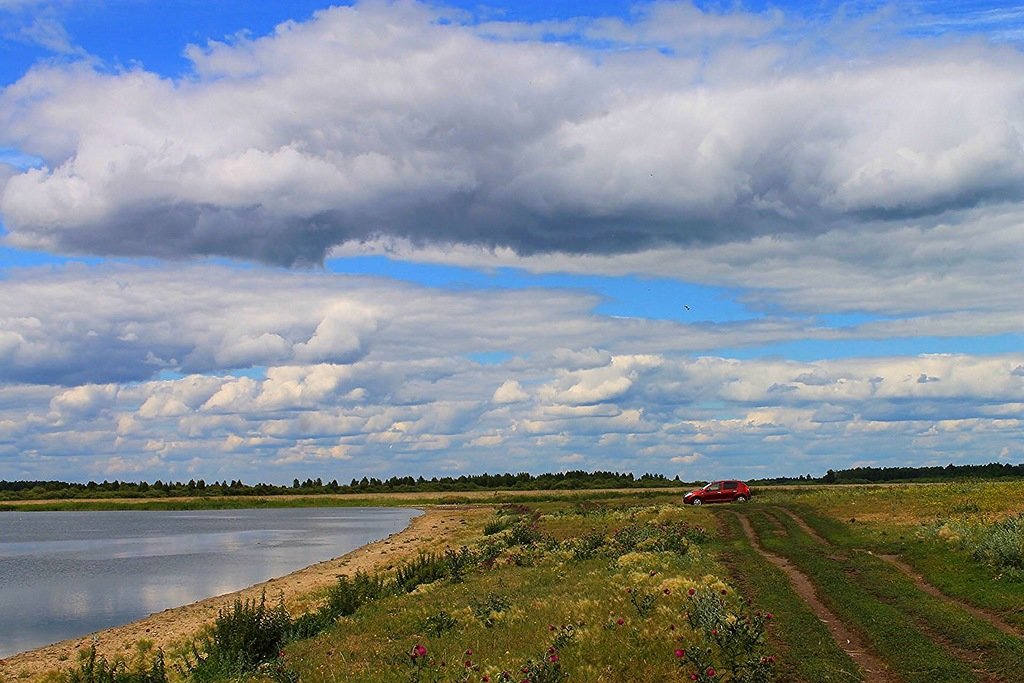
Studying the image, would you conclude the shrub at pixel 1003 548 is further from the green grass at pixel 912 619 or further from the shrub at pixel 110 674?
the shrub at pixel 110 674

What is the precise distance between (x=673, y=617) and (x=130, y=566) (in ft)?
149

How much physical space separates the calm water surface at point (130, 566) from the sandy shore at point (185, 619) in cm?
195

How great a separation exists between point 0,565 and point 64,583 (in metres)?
13.0

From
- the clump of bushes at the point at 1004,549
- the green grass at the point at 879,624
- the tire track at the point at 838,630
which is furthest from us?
the clump of bushes at the point at 1004,549

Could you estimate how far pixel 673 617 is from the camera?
17781 millimetres

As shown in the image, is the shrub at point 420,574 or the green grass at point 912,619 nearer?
the green grass at point 912,619

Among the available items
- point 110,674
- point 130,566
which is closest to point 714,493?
point 130,566

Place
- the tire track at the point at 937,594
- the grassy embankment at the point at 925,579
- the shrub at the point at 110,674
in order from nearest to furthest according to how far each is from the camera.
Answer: the grassy embankment at the point at 925,579 → the tire track at the point at 937,594 → the shrub at the point at 110,674

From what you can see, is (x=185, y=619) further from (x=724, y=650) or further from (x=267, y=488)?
(x=267, y=488)

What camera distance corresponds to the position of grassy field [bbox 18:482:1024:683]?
1468 cm

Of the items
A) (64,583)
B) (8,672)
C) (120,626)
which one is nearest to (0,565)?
(64,583)

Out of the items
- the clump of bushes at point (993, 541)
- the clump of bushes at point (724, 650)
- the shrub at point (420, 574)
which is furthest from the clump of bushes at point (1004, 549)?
the shrub at point (420, 574)

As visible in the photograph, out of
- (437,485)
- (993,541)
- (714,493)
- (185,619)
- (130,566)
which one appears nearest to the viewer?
(993,541)

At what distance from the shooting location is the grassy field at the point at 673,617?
1468 centimetres
